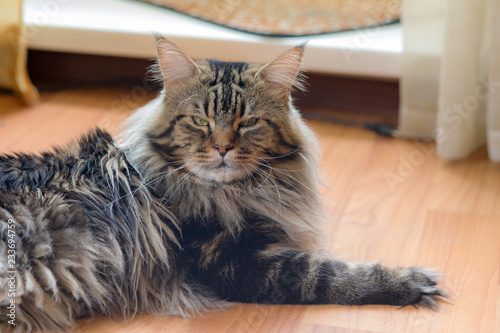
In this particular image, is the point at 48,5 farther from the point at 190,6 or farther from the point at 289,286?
the point at 289,286

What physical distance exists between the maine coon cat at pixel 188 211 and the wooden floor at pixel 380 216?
0.15 ft

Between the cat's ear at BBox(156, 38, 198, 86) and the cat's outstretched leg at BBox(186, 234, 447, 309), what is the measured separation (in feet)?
1.40

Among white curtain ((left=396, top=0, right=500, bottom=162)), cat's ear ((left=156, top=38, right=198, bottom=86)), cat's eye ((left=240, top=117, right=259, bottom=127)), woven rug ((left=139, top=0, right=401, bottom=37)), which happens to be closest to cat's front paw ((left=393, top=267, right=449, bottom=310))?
cat's eye ((left=240, top=117, right=259, bottom=127))

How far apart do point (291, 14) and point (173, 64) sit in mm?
1387

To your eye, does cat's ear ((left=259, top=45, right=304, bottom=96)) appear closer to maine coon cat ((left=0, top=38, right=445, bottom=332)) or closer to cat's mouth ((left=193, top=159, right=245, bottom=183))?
maine coon cat ((left=0, top=38, right=445, bottom=332))

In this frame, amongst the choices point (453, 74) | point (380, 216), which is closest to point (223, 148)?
point (380, 216)

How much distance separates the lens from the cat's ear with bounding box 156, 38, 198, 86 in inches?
57.6

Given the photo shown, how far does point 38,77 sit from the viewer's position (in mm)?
3057

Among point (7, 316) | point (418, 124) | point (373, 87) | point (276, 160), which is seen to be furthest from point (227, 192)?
point (373, 87)

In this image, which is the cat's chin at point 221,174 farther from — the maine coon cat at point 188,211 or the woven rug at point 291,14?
the woven rug at point 291,14

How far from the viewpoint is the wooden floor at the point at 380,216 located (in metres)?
1.46

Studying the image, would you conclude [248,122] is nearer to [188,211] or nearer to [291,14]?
[188,211]

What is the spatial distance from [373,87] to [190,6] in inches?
36.3

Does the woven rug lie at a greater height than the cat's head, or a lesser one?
greater
